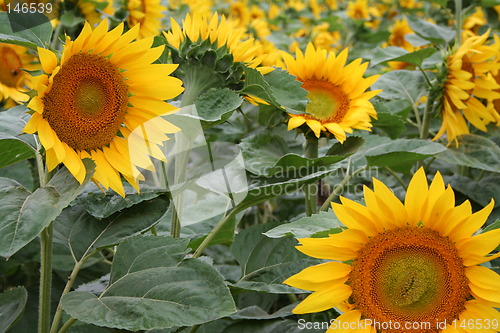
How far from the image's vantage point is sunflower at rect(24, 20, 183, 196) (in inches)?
33.4

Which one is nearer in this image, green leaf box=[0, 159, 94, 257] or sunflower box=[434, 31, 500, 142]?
green leaf box=[0, 159, 94, 257]

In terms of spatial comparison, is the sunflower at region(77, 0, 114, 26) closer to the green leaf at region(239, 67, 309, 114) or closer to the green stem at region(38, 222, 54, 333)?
the green leaf at region(239, 67, 309, 114)

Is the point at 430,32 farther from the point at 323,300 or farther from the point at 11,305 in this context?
the point at 11,305

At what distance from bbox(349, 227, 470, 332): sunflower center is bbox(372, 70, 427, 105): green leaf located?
77 centimetres

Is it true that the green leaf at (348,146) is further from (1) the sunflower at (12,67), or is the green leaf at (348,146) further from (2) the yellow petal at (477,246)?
(1) the sunflower at (12,67)

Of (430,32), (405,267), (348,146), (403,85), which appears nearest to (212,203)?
(348,146)

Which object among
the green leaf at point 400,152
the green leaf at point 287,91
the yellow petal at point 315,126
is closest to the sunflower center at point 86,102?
the green leaf at point 287,91

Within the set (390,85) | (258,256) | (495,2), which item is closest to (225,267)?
(258,256)

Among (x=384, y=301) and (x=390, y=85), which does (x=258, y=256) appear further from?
(x=390, y=85)

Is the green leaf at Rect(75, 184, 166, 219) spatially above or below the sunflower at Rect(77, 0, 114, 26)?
below

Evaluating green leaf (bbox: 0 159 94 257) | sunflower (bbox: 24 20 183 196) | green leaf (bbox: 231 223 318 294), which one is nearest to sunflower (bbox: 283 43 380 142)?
green leaf (bbox: 231 223 318 294)

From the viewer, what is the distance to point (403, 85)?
1600 millimetres

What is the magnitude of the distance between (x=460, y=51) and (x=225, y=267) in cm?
73

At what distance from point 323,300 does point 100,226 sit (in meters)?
0.41
